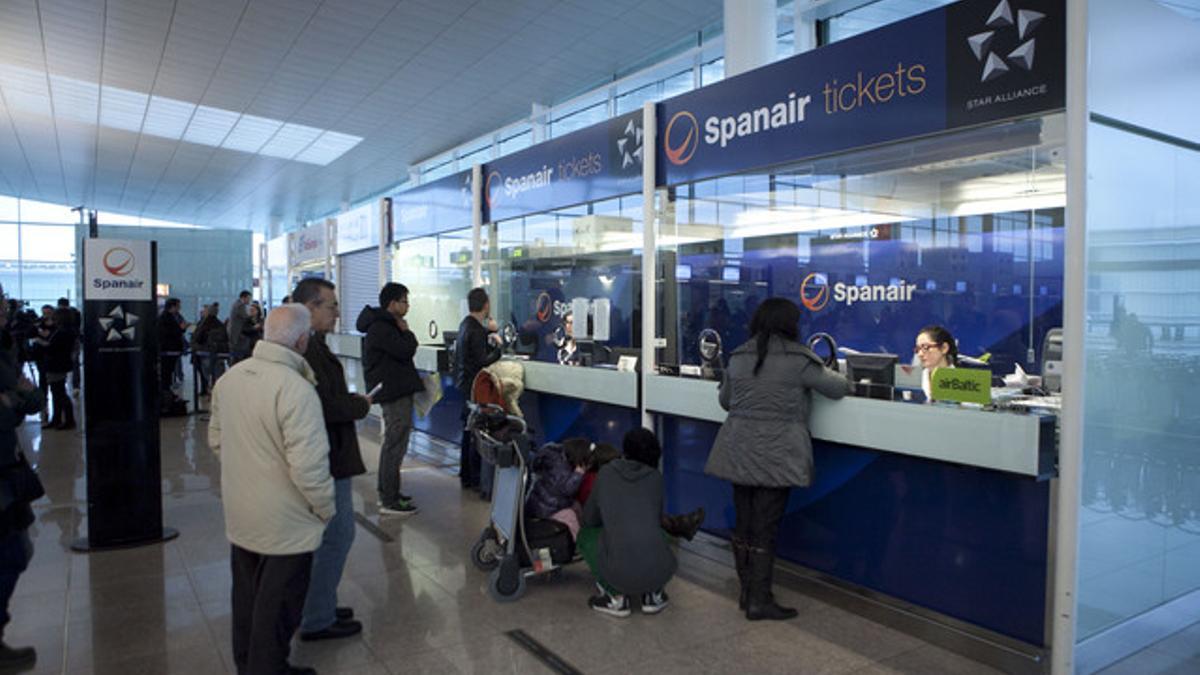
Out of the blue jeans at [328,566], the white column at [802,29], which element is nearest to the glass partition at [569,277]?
the blue jeans at [328,566]

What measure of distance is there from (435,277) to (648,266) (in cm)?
437

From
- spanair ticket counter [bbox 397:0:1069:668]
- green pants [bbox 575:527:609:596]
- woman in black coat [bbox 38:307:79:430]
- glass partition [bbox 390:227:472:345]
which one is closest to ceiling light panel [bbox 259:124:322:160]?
woman in black coat [bbox 38:307:79:430]

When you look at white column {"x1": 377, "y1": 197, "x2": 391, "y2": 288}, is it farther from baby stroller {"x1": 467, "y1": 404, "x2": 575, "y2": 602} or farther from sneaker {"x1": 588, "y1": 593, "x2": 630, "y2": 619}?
sneaker {"x1": 588, "y1": 593, "x2": 630, "y2": 619}

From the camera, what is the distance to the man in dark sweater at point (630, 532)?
11.1ft

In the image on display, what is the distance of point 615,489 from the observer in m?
3.44

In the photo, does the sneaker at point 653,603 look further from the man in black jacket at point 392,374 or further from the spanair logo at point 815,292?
the man in black jacket at point 392,374

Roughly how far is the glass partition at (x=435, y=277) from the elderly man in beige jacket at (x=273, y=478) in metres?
4.97

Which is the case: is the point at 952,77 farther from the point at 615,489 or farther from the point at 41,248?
the point at 41,248

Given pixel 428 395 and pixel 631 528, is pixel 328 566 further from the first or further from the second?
pixel 428 395

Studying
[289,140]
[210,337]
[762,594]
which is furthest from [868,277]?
[289,140]

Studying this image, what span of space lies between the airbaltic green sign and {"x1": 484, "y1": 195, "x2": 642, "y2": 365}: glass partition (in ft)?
7.58

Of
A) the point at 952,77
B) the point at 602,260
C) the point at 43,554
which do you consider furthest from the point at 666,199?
the point at 43,554

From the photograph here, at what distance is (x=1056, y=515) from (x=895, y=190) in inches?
88.6

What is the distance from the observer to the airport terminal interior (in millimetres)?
2855
